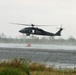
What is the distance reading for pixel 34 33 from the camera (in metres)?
96.4

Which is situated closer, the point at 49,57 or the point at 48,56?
the point at 49,57

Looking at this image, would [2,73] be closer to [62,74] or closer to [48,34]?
[62,74]

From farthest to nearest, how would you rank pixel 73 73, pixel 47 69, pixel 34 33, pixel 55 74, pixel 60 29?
pixel 60 29
pixel 34 33
pixel 47 69
pixel 73 73
pixel 55 74

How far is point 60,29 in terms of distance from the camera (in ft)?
391

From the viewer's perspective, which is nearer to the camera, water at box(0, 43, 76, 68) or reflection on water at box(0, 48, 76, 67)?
water at box(0, 43, 76, 68)

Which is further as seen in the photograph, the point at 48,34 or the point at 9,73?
the point at 48,34

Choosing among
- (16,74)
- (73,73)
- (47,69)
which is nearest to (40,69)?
(47,69)

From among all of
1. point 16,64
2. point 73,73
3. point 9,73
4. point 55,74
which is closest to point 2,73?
point 9,73

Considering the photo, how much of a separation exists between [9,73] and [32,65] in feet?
31.4

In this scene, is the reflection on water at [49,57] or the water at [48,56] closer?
the water at [48,56]

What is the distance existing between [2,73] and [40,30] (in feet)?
269

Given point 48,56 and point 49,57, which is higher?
point 49,57

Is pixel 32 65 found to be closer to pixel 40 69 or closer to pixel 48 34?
pixel 40 69

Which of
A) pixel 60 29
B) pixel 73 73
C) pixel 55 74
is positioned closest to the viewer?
pixel 55 74
